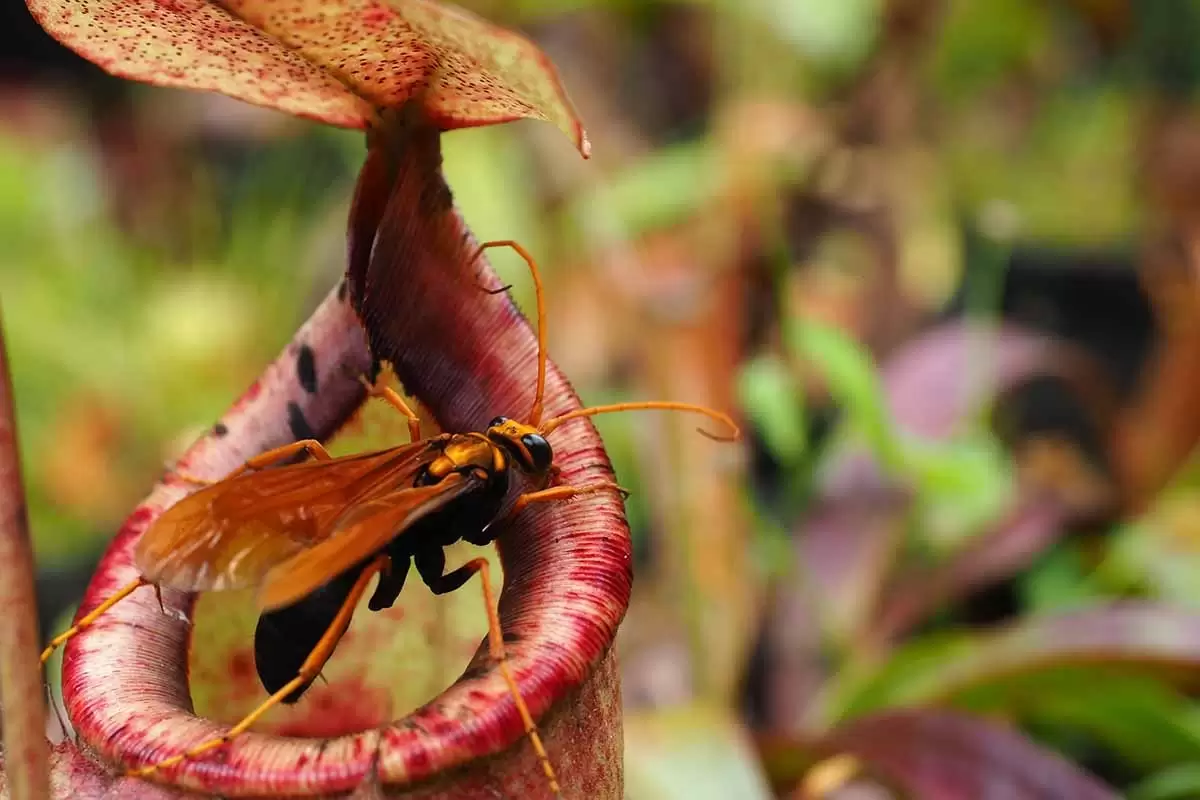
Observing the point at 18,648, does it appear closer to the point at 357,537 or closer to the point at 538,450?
the point at 357,537

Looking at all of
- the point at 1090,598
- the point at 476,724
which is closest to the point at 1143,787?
the point at 1090,598

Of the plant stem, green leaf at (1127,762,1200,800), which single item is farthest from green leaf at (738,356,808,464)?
the plant stem

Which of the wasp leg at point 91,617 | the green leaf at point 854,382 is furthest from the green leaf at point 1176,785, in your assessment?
the wasp leg at point 91,617

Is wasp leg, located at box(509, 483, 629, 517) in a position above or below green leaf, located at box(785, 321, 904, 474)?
above

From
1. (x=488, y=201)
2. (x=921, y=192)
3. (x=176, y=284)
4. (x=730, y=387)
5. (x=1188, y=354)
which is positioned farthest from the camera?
(x=176, y=284)

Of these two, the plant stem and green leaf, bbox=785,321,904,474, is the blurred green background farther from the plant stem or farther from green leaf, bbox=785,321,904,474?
the plant stem

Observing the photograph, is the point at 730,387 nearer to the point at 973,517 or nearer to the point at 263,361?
the point at 973,517

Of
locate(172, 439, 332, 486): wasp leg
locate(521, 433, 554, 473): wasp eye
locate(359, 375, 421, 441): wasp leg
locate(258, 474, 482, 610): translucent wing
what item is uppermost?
locate(521, 433, 554, 473): wasp eye
